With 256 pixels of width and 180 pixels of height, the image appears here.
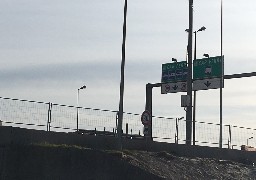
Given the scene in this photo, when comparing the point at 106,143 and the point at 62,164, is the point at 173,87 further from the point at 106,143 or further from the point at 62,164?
the point at 62,164

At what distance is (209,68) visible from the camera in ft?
142

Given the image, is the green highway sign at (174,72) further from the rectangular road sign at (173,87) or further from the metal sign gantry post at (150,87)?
the metal sign gantry post at (150,87)

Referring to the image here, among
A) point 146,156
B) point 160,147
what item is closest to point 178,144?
point 160,147

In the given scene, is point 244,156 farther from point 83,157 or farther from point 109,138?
point 83,157

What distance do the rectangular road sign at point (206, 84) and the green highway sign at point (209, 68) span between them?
0.29m

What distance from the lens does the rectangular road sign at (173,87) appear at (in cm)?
4472

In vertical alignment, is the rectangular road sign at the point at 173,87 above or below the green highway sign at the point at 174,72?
below

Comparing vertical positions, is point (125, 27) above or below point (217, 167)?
above

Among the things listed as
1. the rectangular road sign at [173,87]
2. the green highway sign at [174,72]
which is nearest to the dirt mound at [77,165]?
the rectangular road sign at [173,87]

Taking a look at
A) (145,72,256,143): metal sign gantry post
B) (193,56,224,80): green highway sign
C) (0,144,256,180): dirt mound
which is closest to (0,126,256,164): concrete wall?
(0,144,256,180): dirt mound

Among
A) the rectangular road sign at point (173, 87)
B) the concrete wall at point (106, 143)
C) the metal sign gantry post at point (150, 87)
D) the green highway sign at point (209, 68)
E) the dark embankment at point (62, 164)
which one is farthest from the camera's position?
the rectangular road sign at point (173, 87)

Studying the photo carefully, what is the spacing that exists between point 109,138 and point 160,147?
11.4ft

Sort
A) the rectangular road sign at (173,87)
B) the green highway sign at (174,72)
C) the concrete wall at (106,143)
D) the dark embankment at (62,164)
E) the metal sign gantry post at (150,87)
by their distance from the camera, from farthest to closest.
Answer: the green highway sign at (174,72) → the rectangular road sign at (173,87) → the metal sign gantry post at (150,87) → the concrete wall at (106,143) → the dark embankment at (62,164)

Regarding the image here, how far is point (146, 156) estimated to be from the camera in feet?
81.4
